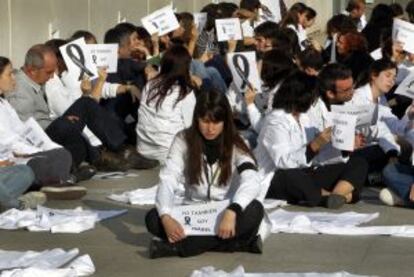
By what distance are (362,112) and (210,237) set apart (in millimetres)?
2989

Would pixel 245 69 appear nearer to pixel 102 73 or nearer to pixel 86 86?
pixel 102 73

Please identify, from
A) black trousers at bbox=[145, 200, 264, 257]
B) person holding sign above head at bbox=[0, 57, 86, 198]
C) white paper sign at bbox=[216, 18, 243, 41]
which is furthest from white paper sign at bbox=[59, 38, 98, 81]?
black trousers at bbox=[145, 200, 264, 257]

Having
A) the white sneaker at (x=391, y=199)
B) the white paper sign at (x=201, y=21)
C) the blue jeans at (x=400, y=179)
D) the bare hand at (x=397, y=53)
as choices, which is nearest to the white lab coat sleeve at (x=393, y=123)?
the blue jeans at (x=400, y=179)

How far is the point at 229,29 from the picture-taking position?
1553 centimetres

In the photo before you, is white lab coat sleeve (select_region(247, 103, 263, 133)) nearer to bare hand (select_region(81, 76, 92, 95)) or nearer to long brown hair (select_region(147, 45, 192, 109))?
long brown hair (select_region(147, 45, 192, 109))

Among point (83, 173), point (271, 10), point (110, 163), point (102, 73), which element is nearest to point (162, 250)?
point (83, 173)

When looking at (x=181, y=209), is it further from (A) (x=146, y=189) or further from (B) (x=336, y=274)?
(A) (x=146, y=189)

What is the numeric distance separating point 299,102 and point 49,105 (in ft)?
10.9

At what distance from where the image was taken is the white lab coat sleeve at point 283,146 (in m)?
10.1

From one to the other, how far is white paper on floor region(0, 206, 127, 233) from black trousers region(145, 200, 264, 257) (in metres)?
1.24

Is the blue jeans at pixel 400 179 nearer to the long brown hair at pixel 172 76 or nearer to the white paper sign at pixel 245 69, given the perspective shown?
the white paper sign at pixel 245 69

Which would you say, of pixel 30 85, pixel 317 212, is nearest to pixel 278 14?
pixel 30 85

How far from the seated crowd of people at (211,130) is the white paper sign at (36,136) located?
24mm

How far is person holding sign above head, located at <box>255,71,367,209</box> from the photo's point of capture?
10.1 m
